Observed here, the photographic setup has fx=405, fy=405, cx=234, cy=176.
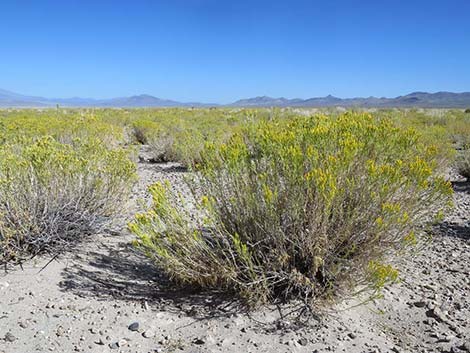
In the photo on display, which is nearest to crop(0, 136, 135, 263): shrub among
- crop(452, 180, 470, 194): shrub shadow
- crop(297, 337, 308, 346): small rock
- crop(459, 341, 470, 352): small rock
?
crop(297, 337, 308, 346): small rock

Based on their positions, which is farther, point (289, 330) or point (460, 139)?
point (460, 139)

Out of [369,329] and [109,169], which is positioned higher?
[109,169]

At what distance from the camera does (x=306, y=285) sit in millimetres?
3125

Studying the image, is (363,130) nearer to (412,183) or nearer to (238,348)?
(412,183)

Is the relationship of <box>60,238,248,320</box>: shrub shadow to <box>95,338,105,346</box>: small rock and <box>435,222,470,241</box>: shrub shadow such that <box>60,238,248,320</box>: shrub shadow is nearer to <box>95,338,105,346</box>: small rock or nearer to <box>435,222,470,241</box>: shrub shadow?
<box>95,338,105,346</box>: small rock

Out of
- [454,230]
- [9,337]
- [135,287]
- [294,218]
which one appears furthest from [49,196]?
[454,230]

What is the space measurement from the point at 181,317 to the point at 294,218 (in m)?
1.14

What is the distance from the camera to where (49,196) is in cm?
408

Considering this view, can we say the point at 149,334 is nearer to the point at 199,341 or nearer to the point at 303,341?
the point at 199,341

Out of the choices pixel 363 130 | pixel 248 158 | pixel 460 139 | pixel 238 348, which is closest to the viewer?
pixel 238 348

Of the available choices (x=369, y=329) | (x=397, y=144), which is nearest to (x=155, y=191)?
(x=369, y=329)

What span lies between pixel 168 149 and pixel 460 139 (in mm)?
10532

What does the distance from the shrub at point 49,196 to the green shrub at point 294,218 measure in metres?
1.37

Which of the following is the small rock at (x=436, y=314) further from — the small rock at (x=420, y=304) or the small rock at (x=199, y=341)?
the small rock at (x=199, y=341)
